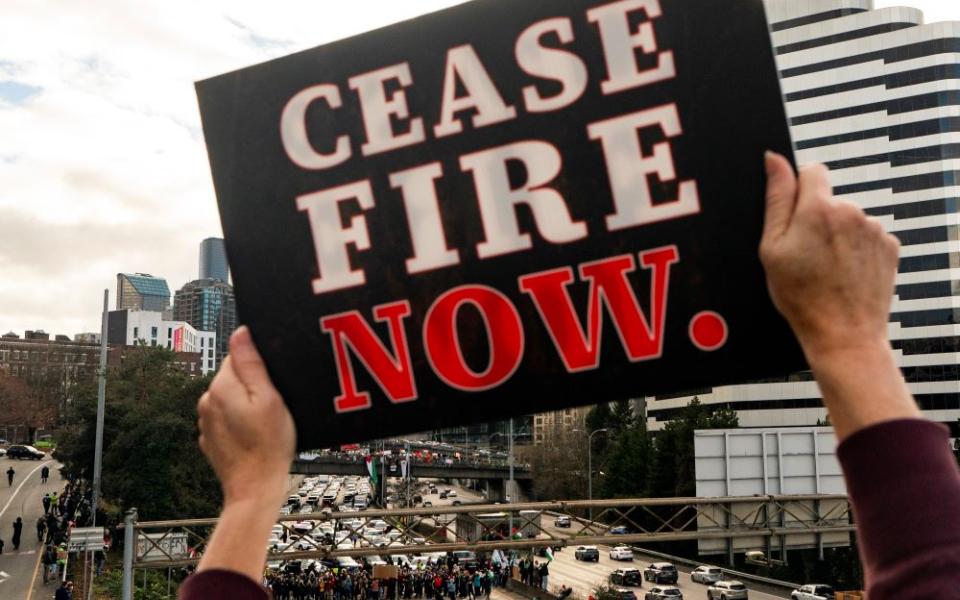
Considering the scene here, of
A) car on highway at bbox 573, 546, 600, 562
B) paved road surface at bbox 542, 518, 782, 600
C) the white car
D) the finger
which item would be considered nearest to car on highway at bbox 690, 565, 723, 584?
paved road surface at bbox 542, 518, 782, 600

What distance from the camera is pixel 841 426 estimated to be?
1.51m

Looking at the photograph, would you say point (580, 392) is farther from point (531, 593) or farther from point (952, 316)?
point (952, 316)

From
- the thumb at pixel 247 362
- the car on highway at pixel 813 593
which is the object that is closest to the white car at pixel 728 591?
the car on highway at pixel 813 593

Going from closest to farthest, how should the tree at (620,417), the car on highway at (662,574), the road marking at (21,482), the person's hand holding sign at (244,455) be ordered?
the person's hand holding sign at (244,455)
the car on highway at (662,574)
the road marking at (21,482)
the tree at (620,417)

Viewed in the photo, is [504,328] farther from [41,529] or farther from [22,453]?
[22,453]

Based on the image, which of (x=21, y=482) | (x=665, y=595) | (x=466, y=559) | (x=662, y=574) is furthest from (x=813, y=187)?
(x=21, y=482)

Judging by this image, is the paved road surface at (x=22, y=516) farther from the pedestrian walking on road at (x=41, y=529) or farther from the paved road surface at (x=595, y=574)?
the paved road surface at (x=595, y=574)

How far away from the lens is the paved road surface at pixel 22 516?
29.7 meters

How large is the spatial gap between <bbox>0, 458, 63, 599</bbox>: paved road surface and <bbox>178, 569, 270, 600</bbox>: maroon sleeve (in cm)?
3118

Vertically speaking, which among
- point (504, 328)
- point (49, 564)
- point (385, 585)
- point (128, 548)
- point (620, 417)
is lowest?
point (385, 585)

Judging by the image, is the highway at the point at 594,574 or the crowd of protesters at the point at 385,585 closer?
the crowd of protesters at the point at 385,585

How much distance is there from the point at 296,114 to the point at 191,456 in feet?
130

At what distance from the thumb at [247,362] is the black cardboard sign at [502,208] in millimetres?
69

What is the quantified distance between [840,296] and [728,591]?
122 feet
